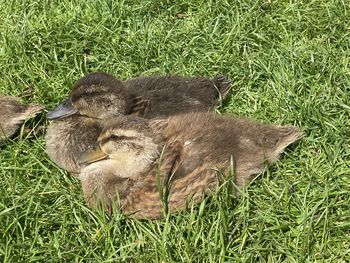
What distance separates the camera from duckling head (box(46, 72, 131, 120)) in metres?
4.02

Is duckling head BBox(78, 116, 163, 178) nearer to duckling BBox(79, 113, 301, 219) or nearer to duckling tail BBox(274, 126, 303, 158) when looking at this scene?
duckling BBox(79, 113, 301, 219)

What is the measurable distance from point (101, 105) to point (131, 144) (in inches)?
18.9

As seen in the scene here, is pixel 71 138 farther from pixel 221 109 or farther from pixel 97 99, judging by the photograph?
pixel 221 109

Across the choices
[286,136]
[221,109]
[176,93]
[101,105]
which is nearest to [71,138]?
[101,105]

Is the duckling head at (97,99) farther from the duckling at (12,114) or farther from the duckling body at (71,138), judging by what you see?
the duckling at (12,114)

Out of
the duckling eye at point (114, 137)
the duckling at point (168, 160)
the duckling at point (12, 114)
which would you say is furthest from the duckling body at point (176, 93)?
the duckling at point (12, 114)

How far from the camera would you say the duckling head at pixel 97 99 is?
402 cm

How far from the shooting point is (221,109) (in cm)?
454

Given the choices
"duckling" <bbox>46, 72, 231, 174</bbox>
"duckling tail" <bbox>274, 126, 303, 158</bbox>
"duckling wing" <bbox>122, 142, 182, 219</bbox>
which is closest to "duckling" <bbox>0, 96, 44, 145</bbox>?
"duckling" <bbox>46, 72, 231, 174</bbox>

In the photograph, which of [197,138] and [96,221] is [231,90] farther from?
[96,221]

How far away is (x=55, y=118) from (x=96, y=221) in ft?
2.84

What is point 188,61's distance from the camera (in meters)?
5.04

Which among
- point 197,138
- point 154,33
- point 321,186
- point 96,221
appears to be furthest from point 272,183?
point 154,33

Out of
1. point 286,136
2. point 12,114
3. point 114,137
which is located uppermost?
point 114,137
